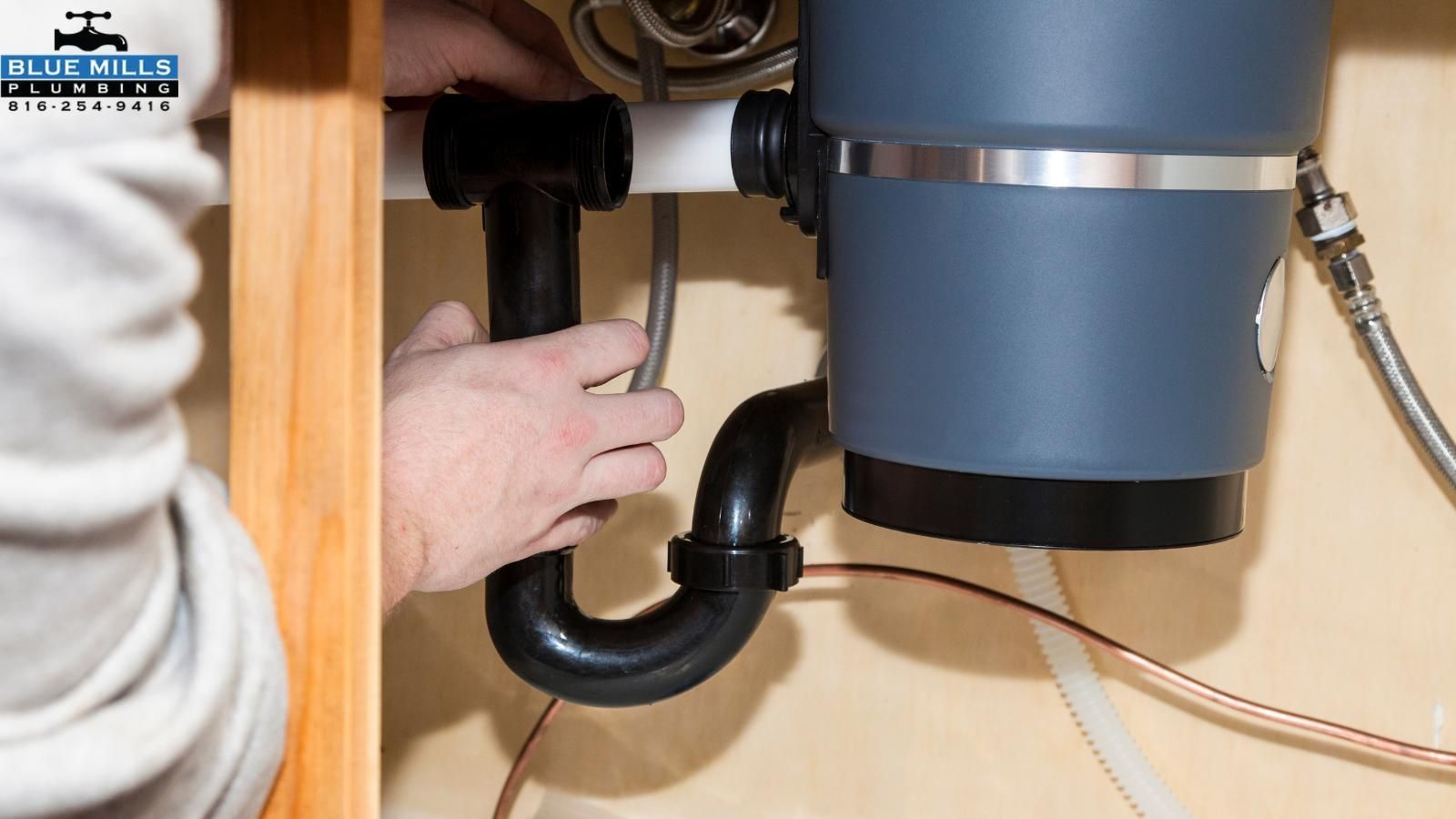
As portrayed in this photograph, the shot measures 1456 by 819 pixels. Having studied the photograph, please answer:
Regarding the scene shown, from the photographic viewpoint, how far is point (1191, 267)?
0.45 meters

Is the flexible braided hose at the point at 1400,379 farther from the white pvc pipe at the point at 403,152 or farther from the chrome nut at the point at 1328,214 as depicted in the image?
the white pvc pipe at the point at 403,152

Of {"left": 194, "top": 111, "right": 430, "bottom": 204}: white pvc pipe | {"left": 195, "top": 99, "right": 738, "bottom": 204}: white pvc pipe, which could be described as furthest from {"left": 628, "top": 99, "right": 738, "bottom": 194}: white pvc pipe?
{"left": 194, "top": 111, "right": 430, "bottom": 204}: white pvc pipe

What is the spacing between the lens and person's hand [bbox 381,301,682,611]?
1.71 feet

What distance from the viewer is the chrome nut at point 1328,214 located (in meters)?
0.63

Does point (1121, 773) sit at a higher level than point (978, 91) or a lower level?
lower

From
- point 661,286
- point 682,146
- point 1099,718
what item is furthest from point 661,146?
point 1099,718

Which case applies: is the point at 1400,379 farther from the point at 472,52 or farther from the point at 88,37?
the point at 88,37

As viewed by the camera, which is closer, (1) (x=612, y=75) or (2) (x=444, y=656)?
(1) (x=612, y=75)

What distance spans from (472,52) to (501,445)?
0.22 m

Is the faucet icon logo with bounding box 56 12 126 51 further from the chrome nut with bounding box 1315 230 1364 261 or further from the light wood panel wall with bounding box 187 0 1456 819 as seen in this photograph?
the chrome nut with bounding box 1315 230 1364 261

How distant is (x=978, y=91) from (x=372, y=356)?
0.77 feet

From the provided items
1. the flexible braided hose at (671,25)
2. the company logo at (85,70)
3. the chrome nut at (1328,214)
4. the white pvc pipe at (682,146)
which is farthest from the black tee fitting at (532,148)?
the chrome nut at (1328,214)

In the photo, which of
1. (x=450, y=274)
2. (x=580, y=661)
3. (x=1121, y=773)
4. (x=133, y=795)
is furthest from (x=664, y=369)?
(x=133, y=795)

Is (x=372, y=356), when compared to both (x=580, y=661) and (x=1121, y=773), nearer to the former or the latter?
(x=580, y=661)
